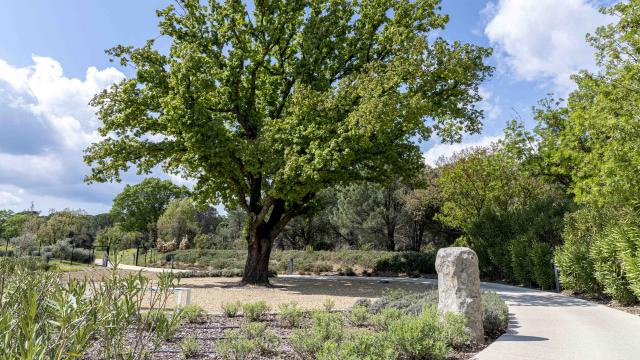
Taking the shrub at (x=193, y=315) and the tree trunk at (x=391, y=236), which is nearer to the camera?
the shrub at (x=193, y=315)

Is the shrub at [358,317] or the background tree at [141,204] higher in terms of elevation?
the background tree at [141,204]

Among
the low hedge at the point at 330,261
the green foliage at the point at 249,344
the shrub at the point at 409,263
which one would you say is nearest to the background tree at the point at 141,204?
the low hedge at the point at 330,261

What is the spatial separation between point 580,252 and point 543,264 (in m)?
2.58

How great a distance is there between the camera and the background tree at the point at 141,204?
2219 inches

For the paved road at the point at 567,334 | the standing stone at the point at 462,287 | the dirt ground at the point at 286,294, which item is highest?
the standing stone at the point at 462,287

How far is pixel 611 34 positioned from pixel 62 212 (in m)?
55.9

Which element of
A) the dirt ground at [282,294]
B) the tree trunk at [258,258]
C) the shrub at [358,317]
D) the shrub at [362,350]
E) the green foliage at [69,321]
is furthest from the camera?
the tree trunk at [258,258]

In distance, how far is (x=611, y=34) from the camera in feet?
42.7

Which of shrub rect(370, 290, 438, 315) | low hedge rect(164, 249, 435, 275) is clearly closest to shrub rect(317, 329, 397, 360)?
shrub rect(370, 290, 438, 315)

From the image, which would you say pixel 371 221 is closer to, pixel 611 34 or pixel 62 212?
pixel 611 34

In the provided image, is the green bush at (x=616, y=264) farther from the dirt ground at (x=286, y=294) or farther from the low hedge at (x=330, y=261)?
the low hedge at (x=330, y=261)

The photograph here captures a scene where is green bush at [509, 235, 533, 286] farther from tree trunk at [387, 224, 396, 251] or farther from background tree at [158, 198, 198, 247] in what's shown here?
background tree at [158, 198, 198, 247]

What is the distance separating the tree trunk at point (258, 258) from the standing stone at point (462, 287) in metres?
10.8

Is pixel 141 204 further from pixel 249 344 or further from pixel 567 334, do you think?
pixel 567 334
